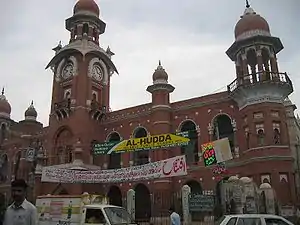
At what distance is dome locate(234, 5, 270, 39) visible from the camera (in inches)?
981

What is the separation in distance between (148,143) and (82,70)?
12.4 m

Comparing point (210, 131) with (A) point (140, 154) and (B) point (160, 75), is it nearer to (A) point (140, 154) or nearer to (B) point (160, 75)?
(B) point (160, 75)

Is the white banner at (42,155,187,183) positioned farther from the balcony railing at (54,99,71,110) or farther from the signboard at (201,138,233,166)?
the balcony railing at (54,99,71,110)

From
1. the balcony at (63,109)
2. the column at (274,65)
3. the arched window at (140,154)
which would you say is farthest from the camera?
the balcony at (63,109)

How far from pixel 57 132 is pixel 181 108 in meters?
11.9

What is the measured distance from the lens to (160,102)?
27516 mm

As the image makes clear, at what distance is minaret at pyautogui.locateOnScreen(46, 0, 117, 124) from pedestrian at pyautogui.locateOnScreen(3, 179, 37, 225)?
82.9 feet

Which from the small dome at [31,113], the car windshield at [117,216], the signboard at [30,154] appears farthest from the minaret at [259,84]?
the small dome at [31,113]

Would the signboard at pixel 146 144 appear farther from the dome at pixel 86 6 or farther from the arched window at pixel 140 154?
the dome at pixel 86 6

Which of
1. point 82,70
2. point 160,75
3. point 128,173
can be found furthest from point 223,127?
point 82,70

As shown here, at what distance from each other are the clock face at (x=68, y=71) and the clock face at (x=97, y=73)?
2.04 meters

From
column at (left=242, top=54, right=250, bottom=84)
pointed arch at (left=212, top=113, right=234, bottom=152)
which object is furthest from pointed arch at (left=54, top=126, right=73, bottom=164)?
column at (left=242, top=54, right=250, bottom=84)

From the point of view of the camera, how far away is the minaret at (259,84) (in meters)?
22.8

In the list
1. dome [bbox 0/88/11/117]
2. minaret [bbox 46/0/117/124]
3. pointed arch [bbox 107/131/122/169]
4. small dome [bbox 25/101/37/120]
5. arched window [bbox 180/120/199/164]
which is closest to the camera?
arched window [bbox 180/120/199/164]
